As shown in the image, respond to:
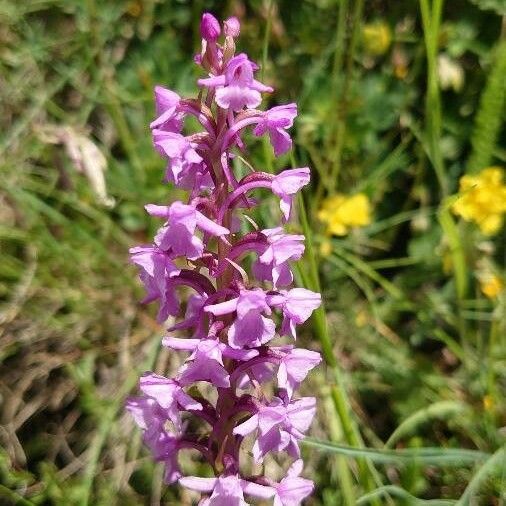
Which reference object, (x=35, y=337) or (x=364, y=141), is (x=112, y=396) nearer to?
(x=35, y=337)

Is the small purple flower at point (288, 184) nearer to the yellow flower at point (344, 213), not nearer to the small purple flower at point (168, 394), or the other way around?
the small purple flower at point (168, 394)

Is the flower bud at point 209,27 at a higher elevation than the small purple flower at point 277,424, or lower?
higher

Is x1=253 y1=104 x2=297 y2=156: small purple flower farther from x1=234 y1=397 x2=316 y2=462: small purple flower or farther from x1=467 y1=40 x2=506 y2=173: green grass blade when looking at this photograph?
x1=467 y1=40 x2=506 y2=173: green grass blade

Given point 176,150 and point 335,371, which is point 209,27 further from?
point 335,371

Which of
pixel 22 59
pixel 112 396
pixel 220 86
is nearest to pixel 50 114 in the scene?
pixel 22 59

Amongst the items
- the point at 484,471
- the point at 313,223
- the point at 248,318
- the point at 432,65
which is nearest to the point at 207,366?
the point at 248,318

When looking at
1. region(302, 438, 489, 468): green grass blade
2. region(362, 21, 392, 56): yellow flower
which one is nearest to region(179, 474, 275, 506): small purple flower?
region(302, 438, 489, 468): green grass blade

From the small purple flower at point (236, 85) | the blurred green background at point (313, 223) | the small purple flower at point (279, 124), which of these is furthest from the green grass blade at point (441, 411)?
the small purple flower at point (236, 85)
